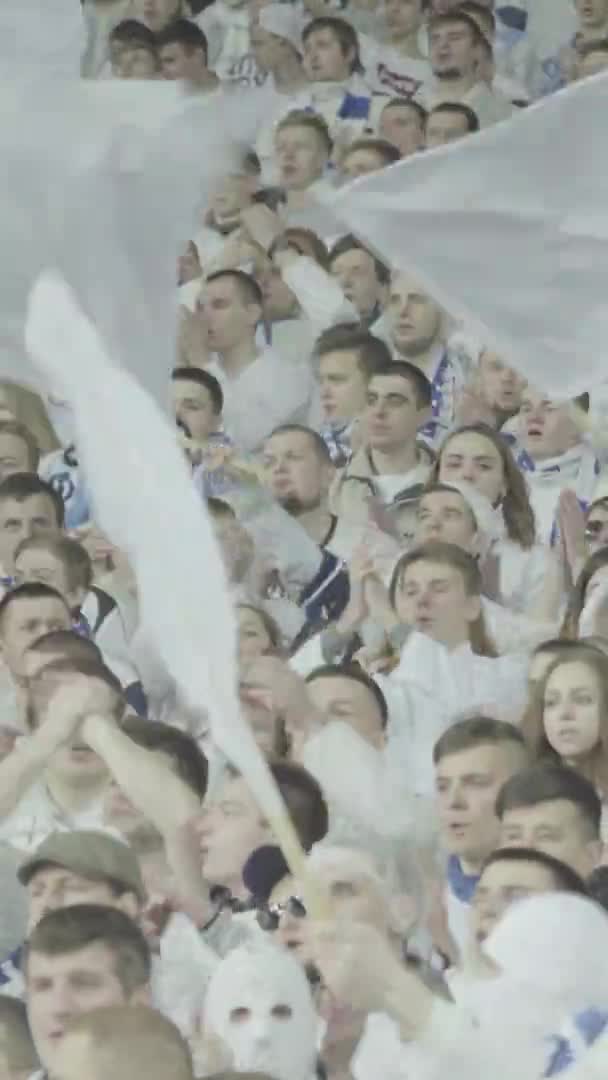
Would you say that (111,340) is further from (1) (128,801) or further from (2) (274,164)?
(2) (274,164)

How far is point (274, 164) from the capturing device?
562 centimetres

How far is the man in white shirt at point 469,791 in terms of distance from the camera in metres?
3.62

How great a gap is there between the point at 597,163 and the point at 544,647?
2.29ft

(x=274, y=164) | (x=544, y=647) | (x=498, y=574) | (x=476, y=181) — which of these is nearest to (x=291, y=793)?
(x=544, y=647)

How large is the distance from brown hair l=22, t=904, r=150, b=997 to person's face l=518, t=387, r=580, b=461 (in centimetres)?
152

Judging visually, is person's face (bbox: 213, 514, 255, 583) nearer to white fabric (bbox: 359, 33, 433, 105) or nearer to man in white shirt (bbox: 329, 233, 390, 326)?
man in white shirt (bbox: 329, 233, 390, 326)

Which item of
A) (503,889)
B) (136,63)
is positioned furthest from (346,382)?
(503,889)

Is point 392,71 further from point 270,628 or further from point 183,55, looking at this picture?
point 270,628

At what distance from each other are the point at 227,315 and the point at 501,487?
0.76 metres

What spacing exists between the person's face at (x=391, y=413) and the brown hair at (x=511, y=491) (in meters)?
0.12

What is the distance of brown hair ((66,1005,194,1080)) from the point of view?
9.96 feet


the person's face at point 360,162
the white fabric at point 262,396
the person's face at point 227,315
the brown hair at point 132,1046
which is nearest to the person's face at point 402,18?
the person's face at point 360,162

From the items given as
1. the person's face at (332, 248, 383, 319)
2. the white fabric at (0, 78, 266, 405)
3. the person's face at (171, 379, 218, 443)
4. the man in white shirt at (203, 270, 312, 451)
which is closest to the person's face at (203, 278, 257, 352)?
the man in white shirt at (203, 270, 312, 451)

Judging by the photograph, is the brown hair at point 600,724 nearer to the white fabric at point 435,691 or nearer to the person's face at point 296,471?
the white fabric at point 435,691
